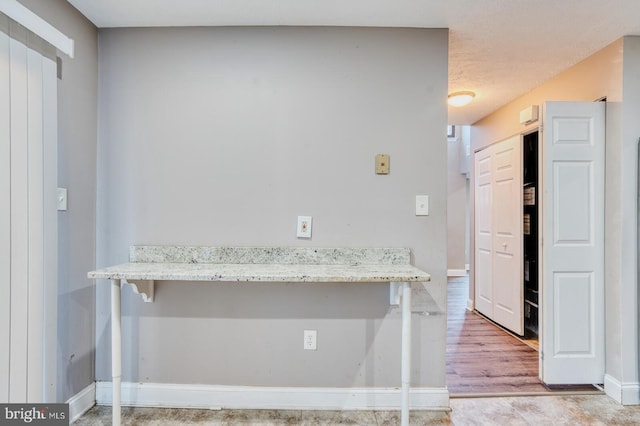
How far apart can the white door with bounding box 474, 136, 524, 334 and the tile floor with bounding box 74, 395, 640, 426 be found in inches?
49.0

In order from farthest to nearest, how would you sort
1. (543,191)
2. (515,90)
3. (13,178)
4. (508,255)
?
(508,255), (515,90), (543,191), (13,178)

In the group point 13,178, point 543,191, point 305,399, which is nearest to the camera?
point 13,178

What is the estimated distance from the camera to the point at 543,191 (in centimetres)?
233

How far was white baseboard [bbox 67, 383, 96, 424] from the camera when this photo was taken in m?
1.88

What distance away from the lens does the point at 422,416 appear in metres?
1.95

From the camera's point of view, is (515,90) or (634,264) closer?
(634,264)

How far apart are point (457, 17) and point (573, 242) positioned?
1622mm

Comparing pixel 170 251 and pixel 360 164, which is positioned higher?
pixel 360 164

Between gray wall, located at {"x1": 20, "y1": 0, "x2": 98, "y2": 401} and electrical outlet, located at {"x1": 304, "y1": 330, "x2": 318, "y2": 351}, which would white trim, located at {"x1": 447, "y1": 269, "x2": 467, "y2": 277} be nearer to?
electrical outlet, located at {"x1": 304, "y1": 330, "x2": 318, "y2": 351}

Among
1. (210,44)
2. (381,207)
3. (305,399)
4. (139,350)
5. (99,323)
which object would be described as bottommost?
(305,399)

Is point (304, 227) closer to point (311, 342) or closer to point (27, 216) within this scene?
point (311, 342)

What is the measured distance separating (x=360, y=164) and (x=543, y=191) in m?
1.31

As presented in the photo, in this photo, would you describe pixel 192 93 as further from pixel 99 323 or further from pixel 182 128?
pixel 99 323

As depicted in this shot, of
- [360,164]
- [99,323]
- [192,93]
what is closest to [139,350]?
[99,323]
